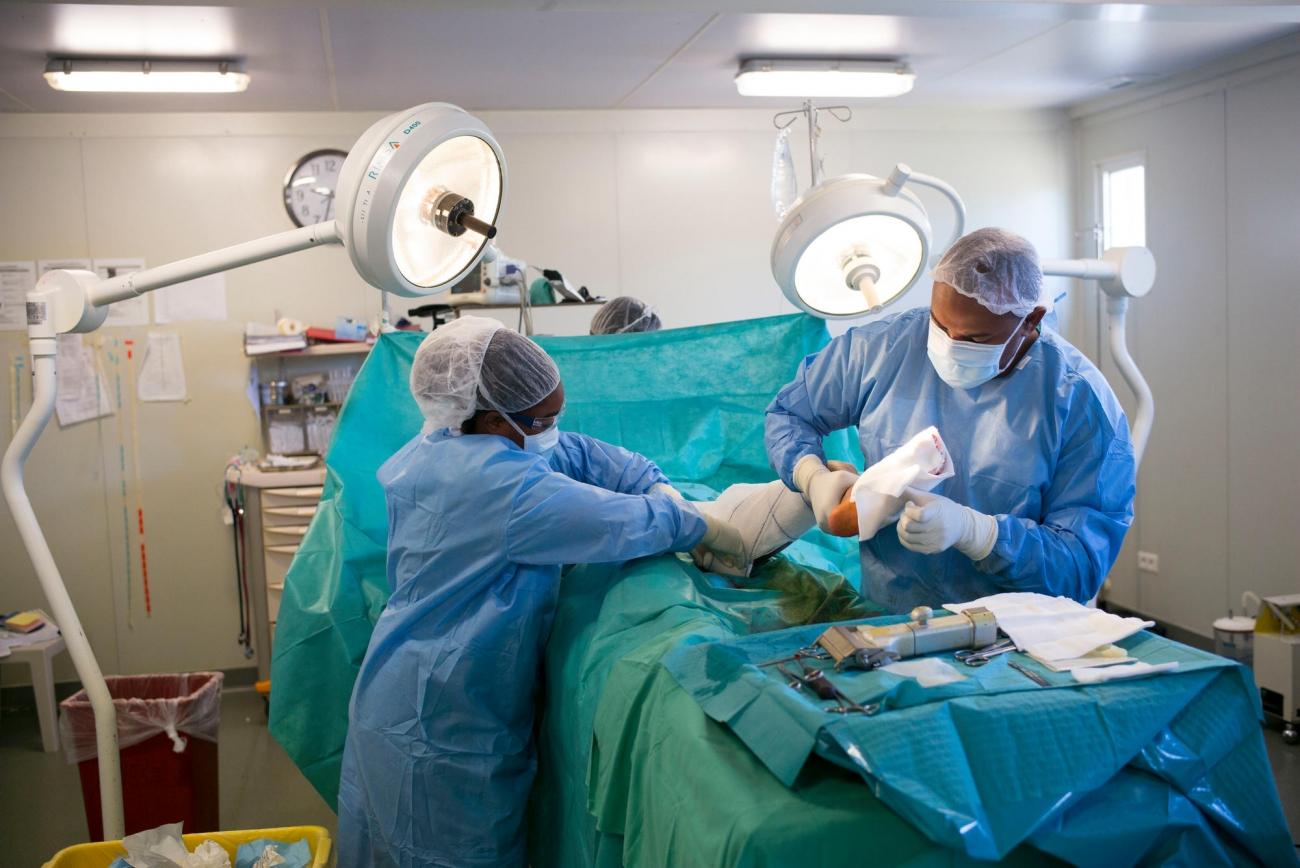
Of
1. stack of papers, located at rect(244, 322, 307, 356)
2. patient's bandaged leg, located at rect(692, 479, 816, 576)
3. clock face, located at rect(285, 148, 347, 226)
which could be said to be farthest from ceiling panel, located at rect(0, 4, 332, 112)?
patient's bandaged leg, located at rect(692, 479, 816, 576)

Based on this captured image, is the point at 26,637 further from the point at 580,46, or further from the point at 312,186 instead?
the point at 580,46

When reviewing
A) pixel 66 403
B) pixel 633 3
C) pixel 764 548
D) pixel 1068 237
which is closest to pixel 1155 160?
pixel 1068 237

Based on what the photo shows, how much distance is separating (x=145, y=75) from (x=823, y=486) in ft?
10.3

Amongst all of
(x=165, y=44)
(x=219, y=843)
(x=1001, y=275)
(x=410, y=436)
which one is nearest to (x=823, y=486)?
(x=1001, y=275)

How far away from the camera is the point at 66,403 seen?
4.73 m

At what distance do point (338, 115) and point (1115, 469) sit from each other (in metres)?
3.87

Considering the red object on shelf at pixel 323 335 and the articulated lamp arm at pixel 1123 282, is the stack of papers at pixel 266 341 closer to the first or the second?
the red object on shelf at pixel 323 335

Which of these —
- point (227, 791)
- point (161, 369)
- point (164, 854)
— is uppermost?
point (161, 369)

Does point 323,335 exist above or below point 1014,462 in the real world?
above

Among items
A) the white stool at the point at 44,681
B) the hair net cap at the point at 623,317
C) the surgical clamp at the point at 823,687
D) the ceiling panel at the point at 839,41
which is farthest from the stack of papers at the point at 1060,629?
the white stool at the point at 44,681

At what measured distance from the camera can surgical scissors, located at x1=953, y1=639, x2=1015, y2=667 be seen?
155cm

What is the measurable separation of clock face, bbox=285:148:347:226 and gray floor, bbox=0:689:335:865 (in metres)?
2.13

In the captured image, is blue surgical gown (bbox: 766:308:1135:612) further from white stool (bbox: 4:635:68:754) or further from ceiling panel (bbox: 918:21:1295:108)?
white stool (bbox: 4:635:68:754)

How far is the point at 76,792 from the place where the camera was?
12.6ft
